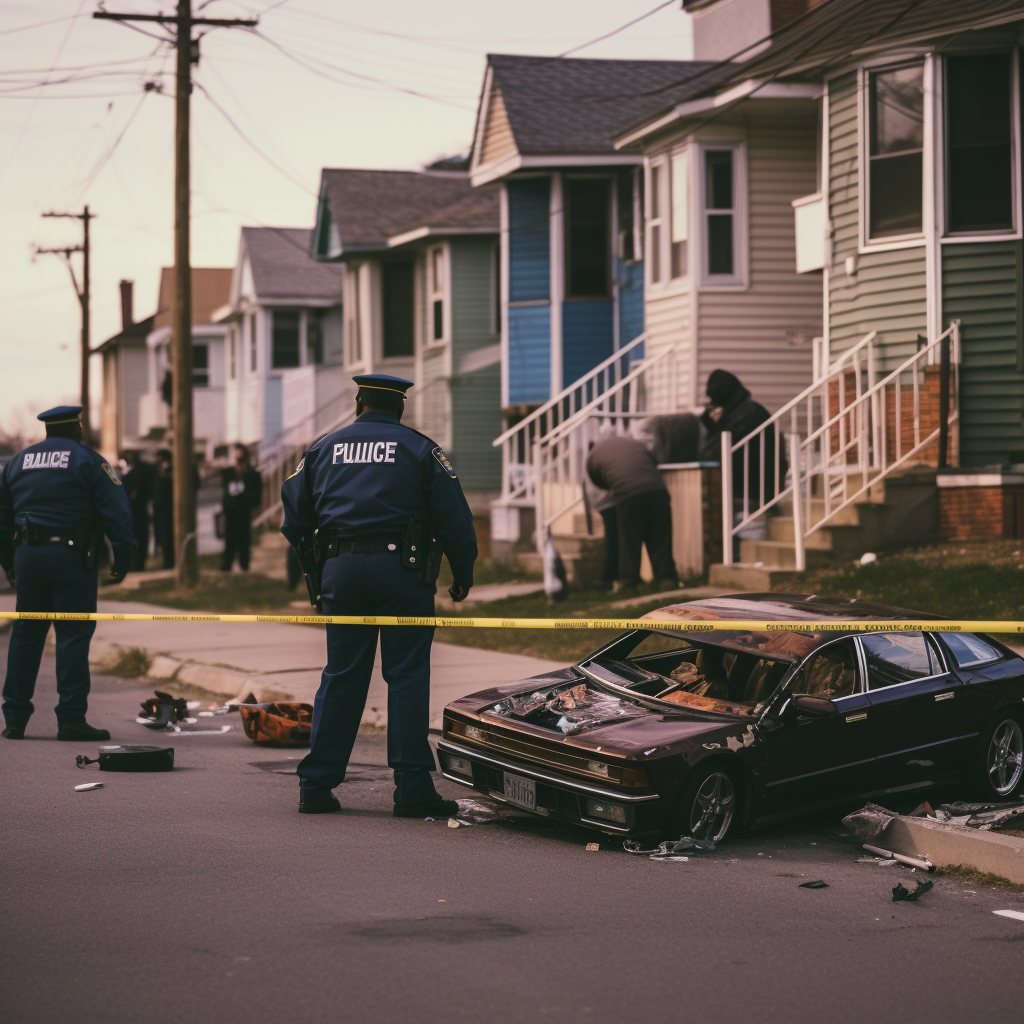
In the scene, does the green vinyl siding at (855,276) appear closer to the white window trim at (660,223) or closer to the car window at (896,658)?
the white window trim at (660,223)

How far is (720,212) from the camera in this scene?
19.3 m

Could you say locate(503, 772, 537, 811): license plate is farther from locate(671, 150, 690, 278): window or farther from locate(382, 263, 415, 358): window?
locate(382, 263, 415, 358): window

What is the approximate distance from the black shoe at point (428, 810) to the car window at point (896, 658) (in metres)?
2.02

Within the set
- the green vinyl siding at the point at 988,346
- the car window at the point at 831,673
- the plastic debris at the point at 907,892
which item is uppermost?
the green vinyl siding at the point at 988,346

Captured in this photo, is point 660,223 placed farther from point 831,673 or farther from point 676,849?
point 676,849

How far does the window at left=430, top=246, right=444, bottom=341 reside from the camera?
2769cm

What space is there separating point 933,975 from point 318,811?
3164mm

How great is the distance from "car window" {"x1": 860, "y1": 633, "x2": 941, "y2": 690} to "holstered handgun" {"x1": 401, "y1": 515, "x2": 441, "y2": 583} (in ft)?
6.70

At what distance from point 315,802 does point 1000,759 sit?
342cm

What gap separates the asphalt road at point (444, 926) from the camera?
4.40m

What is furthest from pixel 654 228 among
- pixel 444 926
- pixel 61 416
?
pixel 444 926

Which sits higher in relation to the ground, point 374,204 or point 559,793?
point 374,204

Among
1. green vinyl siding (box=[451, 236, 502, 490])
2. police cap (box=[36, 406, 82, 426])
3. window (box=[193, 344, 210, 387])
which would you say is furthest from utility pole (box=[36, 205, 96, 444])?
police cap (box=[36, 406, 82, 426])

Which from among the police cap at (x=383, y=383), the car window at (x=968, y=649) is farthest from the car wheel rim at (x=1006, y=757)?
the police cap at (x=383, y=383)
